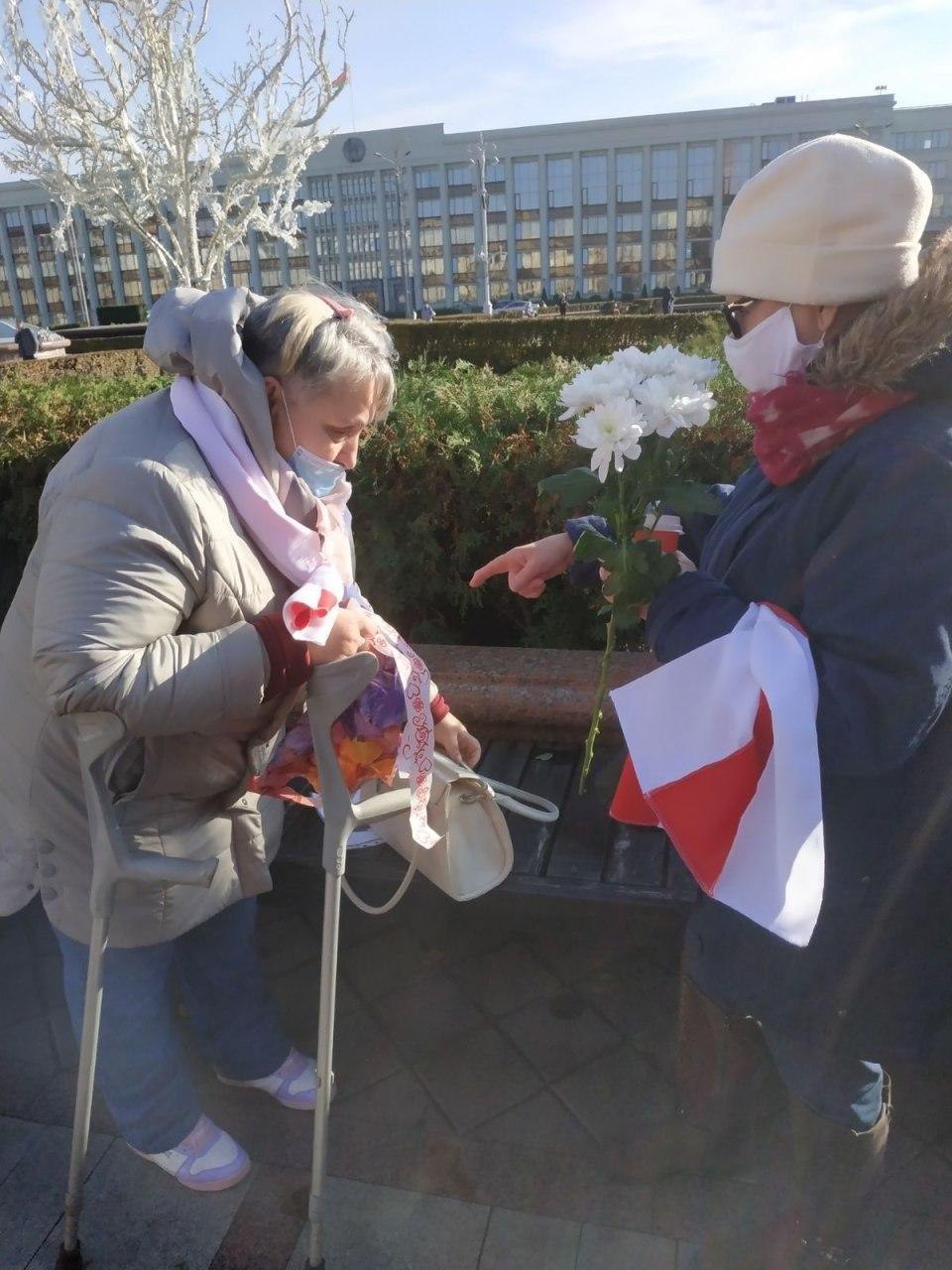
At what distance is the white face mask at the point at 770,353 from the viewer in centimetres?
146

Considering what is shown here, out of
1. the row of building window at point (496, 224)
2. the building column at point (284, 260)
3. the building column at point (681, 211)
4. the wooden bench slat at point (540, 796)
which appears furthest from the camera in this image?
the building column at point (284, 260)

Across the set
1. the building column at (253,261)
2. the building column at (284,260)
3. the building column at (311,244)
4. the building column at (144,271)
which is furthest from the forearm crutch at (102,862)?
the building column at (144,271)

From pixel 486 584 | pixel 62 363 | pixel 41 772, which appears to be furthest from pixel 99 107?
pixel 41 772

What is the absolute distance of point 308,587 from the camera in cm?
160

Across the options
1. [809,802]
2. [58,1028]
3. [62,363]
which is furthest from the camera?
[62,363]

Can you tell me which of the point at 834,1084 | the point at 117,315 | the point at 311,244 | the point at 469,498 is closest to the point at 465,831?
the point at 834,1084

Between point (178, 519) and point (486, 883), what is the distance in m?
0.88

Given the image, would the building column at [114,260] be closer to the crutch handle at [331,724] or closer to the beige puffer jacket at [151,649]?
the beige puffer jacket at [151,649]

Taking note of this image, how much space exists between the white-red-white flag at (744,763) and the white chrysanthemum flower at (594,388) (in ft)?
1.40

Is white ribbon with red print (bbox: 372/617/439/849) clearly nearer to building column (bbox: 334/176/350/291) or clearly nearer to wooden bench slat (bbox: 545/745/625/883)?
wooden bench slat (bbox: 545/745/625/883)

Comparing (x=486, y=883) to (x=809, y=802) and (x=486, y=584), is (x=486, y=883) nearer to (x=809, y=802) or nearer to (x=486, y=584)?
(x=809, y=802)

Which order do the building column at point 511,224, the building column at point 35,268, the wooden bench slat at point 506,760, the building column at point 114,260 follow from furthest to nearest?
the building column at point 114,260 → the building column at point 35,268 → the building column at point 511,224 → the wooden bench slat at point 506,760

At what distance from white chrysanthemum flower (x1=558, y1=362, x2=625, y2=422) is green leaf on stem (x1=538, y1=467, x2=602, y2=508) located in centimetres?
11

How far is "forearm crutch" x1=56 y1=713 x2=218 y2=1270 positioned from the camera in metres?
1.59
